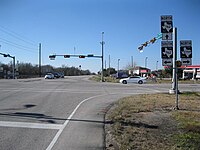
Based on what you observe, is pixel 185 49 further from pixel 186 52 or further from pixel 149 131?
pixel 149 131

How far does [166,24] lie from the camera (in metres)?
12.3

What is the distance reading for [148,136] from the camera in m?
6.80

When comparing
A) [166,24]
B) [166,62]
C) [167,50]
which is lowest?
[166,62]

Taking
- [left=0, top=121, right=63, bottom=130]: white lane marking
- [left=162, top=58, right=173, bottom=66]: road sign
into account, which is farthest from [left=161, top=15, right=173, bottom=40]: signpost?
A: [left=0, top=121, right=63, bottom=130]: white lane marking

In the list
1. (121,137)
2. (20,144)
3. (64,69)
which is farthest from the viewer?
(64,69)

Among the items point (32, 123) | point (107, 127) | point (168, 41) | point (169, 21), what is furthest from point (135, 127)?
point (169, 21)

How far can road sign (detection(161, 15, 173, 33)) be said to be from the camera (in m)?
12.2

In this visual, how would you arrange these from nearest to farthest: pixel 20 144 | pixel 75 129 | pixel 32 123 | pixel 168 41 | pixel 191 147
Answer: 1. pixel 191 147
2. pixel 20 144
3. pixel 75 129
4. pixel 32 123
5. pixel 168 41

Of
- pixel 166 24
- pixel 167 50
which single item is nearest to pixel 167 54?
pixel 167 50

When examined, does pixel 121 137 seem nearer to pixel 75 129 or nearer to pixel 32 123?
pixel 75 129

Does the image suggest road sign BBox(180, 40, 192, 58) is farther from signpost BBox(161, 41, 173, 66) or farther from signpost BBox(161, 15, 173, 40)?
signpost BBox(161, 15, 173, 40)

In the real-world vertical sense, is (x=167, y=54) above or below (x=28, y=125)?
above

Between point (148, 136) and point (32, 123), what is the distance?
394 cm

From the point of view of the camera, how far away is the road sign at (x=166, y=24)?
1225cm
